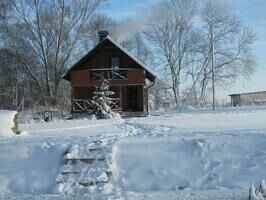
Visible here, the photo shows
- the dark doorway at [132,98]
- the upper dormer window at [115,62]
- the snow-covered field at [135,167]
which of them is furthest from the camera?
the dark doorway at [132,98]

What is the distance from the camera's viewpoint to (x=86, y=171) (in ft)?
36.0

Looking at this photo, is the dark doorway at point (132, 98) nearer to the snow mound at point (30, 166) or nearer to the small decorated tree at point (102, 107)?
the small decorated tree at point (102, 107)

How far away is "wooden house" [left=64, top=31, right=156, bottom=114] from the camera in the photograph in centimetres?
3338

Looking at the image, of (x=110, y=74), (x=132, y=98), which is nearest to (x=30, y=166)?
(x=110, y=74)

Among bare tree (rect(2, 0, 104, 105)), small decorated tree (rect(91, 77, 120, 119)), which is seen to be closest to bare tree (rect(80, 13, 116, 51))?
bare tree (rect(2, 0, 104, 105))

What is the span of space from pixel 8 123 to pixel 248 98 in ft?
160

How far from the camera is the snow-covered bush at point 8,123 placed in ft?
48.7

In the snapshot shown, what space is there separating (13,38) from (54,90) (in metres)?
6.03

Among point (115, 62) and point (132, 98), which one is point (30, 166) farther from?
point (132, 98)

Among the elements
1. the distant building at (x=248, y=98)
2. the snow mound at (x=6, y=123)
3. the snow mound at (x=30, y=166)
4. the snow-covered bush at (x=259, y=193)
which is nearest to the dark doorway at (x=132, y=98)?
the snow mound at (x=6, y=123)

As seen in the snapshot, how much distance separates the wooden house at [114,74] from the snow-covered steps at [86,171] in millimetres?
20640

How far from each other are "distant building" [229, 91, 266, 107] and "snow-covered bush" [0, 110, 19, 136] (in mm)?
43122

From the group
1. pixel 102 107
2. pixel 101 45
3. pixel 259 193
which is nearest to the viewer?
pixel 259 193

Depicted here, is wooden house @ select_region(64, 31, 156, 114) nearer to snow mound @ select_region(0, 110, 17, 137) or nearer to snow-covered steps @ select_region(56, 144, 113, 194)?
snow mound @ select_region(0, 110, 17, 137)
